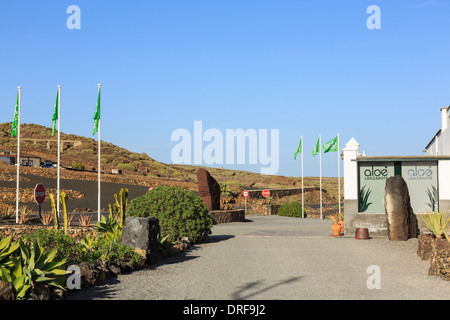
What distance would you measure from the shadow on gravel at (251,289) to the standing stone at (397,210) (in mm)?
8637

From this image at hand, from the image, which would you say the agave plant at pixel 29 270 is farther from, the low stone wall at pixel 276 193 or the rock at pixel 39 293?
the low stone wall at pixel 276 193

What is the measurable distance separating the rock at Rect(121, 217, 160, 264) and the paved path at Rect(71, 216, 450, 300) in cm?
40

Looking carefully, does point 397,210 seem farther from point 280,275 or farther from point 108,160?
point 108,160

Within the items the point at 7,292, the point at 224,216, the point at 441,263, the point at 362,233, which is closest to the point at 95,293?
the point at 7,292

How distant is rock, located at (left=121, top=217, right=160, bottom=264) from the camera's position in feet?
40.2

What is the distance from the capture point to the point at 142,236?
484 inches

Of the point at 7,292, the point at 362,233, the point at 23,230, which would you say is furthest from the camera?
the point at 23,230

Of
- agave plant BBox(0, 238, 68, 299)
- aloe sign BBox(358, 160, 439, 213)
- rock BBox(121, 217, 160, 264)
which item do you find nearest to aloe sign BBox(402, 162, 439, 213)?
aloe sign BBox(358, 160, 439, 213)

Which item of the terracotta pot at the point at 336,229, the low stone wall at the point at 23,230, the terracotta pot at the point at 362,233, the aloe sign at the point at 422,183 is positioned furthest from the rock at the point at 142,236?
the aloe sign at the point at 422,183

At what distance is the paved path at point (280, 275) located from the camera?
859 centimetres

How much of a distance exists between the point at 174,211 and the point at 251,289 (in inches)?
312
